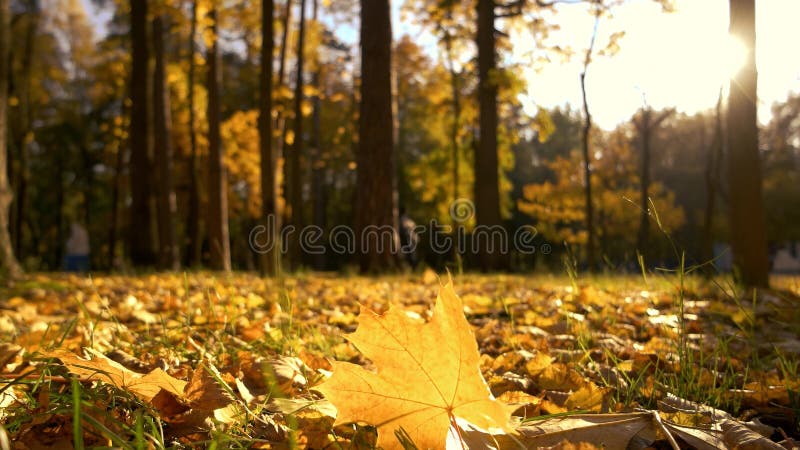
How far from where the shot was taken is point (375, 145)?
30.5 ft

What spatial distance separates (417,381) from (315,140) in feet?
84.6

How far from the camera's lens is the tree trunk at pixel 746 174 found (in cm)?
643

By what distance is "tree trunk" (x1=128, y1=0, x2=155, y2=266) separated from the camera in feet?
37.0

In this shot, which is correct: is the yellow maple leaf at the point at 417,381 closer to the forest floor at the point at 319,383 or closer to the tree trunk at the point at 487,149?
the forest floor at the point at 319,383

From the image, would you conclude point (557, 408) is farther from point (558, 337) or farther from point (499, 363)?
point (558, 337)

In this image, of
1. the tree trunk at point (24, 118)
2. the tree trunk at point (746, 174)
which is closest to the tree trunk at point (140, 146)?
the tree trunk at point (746, 174)

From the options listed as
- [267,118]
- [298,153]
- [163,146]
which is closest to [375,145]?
[267,118]

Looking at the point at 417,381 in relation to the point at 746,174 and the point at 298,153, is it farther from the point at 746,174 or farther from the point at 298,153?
the point at 298,153

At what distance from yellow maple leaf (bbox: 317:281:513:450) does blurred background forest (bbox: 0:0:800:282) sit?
79 centimetres

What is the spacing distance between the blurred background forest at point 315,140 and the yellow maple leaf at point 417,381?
0.79 metres

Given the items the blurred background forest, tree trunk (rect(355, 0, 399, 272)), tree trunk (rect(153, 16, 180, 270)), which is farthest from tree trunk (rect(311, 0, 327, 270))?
tree trunk (rect(355, 0, 399, 272))

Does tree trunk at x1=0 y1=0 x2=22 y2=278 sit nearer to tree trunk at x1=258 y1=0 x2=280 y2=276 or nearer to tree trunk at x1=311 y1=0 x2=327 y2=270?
tree trunk at x1=258 y1=0 x2=280 y2=276

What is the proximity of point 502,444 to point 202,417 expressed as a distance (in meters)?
0.63

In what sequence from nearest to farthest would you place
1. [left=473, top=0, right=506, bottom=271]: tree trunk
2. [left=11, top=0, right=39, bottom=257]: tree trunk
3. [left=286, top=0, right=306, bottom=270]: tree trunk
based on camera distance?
[left=473, top=0, right=506, bottom=271]: tree trunk → [left=286, top=0, right=306, bottom=270]: tree trunk → [left=11, top=0, right=39, bottom=257]: tree trunk
